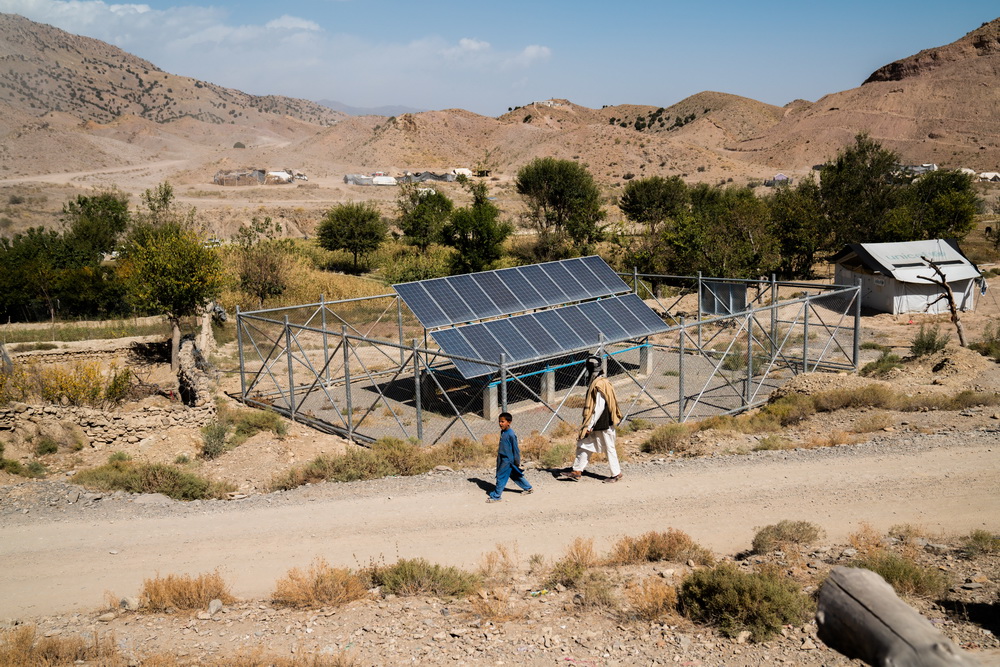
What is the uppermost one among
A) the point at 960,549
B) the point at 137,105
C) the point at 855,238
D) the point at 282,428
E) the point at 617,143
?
the point at 137,105

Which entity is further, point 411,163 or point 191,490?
point 411,163

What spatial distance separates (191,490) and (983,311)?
3150 centimetres

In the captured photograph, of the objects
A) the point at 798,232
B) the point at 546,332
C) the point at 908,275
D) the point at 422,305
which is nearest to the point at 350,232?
the point at 798,232

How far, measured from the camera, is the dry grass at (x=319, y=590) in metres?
8.12

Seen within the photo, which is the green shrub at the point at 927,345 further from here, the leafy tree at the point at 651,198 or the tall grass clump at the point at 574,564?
the leafy tree at the point at 651,198

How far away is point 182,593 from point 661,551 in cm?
559

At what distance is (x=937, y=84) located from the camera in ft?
431

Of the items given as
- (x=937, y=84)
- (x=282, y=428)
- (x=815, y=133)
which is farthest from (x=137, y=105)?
(x=282, y=428)

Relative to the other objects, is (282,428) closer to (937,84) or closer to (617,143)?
(617,143)

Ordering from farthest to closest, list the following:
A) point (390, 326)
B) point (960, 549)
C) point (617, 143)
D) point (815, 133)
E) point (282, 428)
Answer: point (815, 133) < point (617, 143) < point (390, 326) < point (282, 428) < point (960, 549)

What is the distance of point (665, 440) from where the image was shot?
1445 cm

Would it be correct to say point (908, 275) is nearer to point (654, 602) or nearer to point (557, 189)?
point (557, 189)

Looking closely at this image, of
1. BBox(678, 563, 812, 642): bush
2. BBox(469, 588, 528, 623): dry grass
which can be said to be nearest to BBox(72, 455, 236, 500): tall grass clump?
BBox(469, 588, 528, 623): dry grass

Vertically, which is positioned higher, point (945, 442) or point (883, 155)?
point (883, 155)
